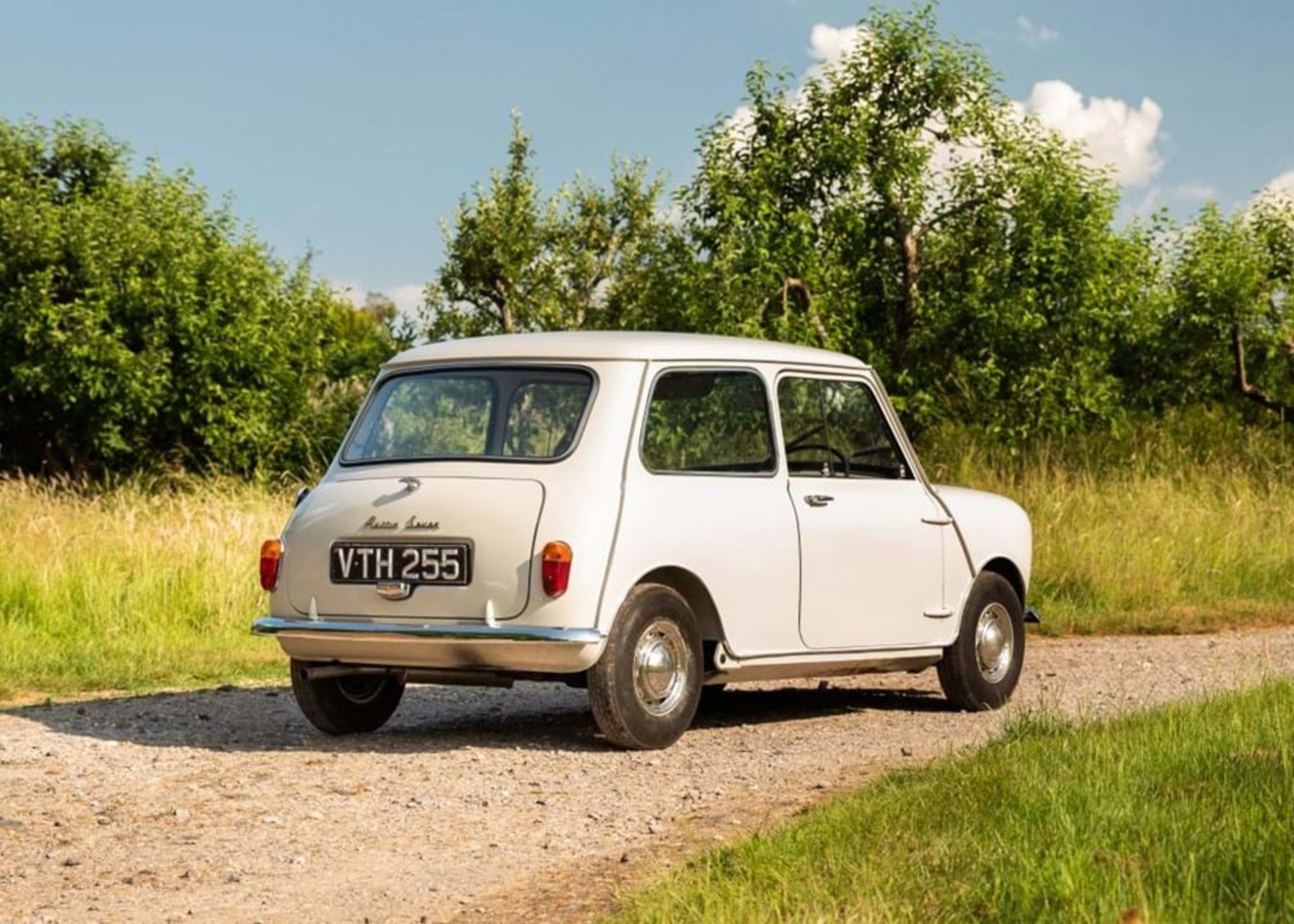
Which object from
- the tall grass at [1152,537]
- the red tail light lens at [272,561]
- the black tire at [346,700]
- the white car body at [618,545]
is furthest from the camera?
the tall grass at [1152,537]

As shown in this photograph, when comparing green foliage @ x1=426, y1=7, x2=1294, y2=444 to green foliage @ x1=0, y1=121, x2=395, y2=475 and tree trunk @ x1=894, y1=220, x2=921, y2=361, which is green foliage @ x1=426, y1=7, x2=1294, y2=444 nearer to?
tree trunk @ x1=894, y1=220, x2=921, y2=361

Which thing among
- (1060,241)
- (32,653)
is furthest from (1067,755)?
(1060,241)

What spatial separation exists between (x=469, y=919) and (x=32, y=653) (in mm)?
9024

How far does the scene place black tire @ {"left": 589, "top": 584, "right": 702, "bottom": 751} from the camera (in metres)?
8.75

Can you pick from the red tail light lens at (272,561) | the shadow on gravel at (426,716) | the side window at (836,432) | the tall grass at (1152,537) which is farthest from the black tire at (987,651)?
the tall grass at (1152,537)

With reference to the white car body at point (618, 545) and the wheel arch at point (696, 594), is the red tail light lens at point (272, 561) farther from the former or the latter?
the wheel arch at point (696, 594)

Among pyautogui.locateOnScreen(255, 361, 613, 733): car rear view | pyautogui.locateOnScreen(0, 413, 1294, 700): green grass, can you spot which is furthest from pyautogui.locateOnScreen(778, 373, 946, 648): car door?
pyautogui.locateOnScreen(0, 413, 1294, 700): green grass

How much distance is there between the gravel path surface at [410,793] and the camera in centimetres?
629

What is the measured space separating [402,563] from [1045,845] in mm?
3968

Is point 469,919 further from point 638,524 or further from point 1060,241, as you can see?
point 1060,241

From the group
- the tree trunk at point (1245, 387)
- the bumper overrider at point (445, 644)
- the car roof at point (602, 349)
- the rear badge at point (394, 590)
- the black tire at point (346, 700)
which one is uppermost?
the tree trunk at point (1245, 387)

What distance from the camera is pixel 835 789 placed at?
805cm

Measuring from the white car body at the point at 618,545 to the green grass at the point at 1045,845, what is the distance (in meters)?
1.71

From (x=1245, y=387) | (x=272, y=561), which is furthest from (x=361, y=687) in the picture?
(x=1245, y=387)
